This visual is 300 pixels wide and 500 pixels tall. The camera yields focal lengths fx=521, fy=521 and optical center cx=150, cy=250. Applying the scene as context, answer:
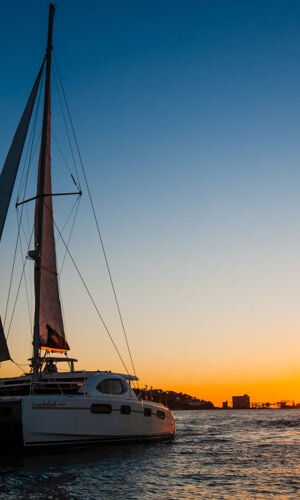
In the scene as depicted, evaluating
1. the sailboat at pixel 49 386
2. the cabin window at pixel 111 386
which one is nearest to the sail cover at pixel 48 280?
the sailboat at pixel 49 386

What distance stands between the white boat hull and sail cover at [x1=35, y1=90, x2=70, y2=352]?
3.99 m

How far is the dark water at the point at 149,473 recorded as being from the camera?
14.1m

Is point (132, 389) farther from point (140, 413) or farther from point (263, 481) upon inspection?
point (263, 481)

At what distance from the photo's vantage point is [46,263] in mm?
25547

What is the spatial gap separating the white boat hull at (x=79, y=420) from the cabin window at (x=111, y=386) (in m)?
0.48

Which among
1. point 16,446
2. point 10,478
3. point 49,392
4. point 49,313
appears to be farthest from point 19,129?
point 10,478

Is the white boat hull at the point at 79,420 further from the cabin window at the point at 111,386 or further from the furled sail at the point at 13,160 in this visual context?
the furled sail at the point at 13,160

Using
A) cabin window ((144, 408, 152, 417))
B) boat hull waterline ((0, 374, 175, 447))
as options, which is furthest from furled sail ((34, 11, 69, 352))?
cabin window ((144, 408, 152, 417))

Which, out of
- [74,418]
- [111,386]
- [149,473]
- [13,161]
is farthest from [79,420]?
[13,161]

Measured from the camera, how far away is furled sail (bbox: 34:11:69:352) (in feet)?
79.4

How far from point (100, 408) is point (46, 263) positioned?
296 inches

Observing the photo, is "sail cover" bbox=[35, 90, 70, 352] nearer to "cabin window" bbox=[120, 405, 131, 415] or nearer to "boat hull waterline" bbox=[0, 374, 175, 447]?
Answer: "boat hull waterline" bbox=[0, 374, 175, 447]

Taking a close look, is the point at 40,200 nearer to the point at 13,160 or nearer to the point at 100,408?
the point at 13,160

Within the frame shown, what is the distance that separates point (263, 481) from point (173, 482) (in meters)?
2.84
